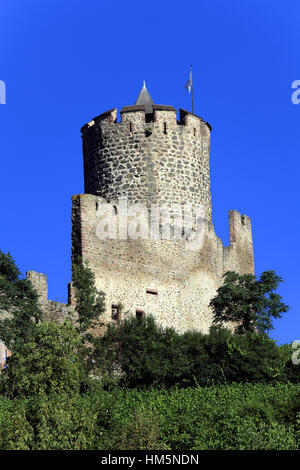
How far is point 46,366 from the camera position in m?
22.2

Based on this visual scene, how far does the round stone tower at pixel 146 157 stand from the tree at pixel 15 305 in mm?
7130

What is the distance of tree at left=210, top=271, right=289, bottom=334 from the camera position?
30953 millimetres

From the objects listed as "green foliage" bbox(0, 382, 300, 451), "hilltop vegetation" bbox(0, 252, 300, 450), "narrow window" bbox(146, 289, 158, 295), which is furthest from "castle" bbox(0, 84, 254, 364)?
"green foliage" bbox(0, 382, 300, 451)

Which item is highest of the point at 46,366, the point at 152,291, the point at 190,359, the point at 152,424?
the point at 152,291

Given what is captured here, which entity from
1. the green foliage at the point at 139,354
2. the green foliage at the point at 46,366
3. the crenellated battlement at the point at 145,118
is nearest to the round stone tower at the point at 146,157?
the crenellated battlement at the point at 145,118

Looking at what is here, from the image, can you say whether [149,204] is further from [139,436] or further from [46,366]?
[139,436]

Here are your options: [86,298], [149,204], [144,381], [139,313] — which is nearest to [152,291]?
[139,313]

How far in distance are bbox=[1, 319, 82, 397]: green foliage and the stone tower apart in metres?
6.67

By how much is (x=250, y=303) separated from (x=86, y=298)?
6.12 metres

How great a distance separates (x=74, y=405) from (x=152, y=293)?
37.9 feet

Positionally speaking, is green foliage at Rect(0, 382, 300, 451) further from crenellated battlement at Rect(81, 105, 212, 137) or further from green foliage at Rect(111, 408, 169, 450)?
crenellated battlement at Rect(81, 105, 212, 137)

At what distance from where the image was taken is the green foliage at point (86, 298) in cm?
2850
